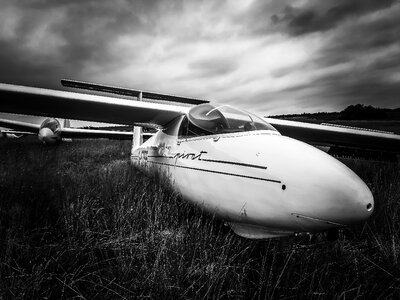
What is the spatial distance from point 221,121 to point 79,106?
3595 millimetres

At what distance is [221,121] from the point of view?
3268mm

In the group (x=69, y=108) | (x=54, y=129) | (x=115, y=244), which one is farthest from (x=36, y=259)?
(x=54, y=129)

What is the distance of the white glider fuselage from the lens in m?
1.92

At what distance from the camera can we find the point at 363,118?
4747 cm

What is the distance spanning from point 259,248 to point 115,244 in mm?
1472

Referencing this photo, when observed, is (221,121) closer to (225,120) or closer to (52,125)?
(225,120)

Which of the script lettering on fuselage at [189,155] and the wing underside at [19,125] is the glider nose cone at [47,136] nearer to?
the wing underside at [19,125]

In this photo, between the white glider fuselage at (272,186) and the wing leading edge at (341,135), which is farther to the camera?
the wing leading edge at (341,135)

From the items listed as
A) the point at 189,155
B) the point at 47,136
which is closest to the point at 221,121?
the point at 189,155

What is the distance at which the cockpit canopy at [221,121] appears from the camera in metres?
3.13

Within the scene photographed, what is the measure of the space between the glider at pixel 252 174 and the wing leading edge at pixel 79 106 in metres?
0.03

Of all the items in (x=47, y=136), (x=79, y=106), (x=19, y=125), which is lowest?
(x=47, y=136)

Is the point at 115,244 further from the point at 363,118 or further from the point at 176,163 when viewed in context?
the point at 363,118

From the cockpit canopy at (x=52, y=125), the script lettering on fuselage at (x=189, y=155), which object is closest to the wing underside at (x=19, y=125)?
the cockpit canopy at (x=52, y=125)
